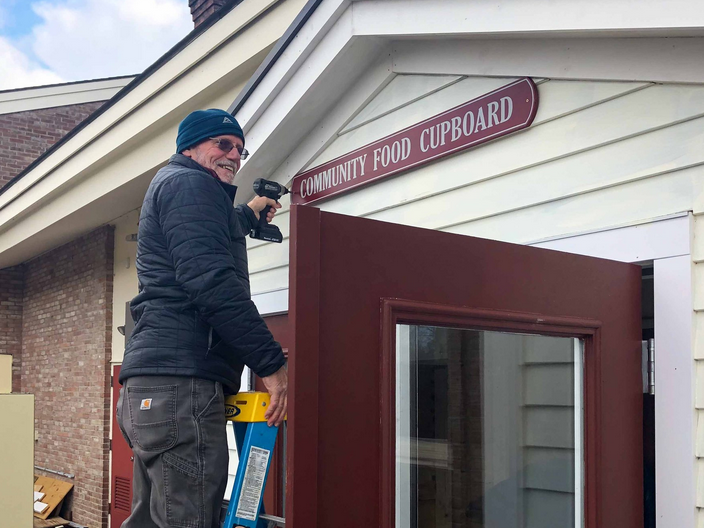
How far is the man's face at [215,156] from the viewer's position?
2.42 m

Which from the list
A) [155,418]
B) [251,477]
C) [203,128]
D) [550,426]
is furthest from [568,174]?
[155,418]

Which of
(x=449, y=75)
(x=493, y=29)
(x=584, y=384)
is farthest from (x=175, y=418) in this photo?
(x=449, y=75)

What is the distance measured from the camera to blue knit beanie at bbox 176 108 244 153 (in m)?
2.41

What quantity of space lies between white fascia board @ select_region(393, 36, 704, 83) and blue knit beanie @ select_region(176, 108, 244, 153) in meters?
1.15

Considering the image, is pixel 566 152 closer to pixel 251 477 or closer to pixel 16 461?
pixel 251 477

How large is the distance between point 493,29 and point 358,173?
4.01 ft

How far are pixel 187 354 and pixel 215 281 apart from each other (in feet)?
0.80

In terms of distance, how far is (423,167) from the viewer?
3428 millimetres

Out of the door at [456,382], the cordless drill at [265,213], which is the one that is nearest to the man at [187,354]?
the door at [456,382]

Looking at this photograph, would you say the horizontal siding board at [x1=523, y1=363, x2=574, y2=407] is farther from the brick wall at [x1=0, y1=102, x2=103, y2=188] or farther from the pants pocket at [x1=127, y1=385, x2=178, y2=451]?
the brick wall at [x1=0, y1=102, x2=103, y2=188]

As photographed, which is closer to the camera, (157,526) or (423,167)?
(157,526)

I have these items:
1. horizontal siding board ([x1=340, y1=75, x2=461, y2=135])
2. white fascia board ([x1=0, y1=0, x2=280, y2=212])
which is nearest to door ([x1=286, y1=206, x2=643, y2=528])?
horizontal siding board ([x1=340, y1=75, x2=461, y2=135])

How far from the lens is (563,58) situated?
9.11 feet

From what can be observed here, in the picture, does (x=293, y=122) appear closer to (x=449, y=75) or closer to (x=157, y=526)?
(x=449, y=75)
